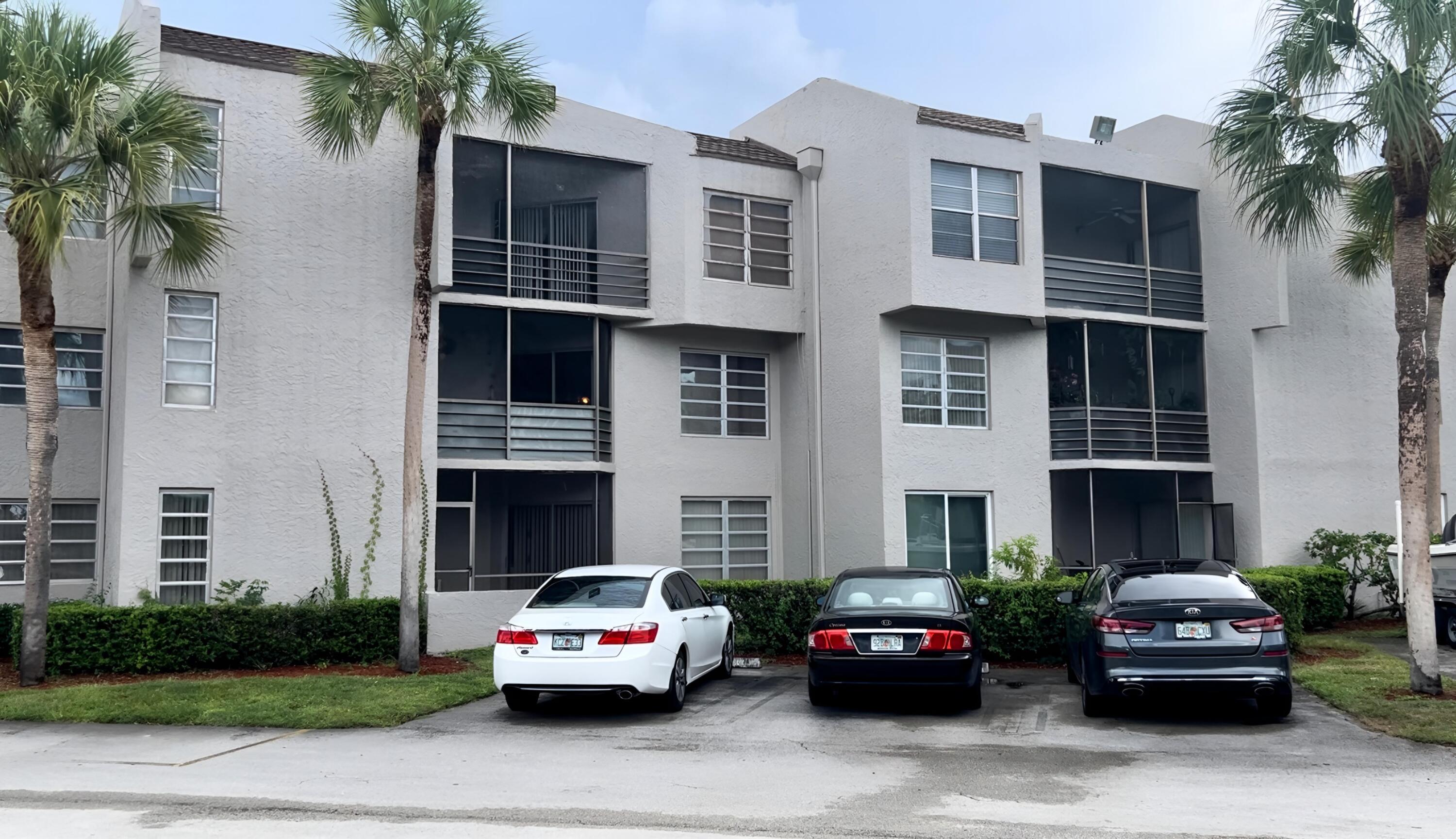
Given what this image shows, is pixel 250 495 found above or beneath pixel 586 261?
beneath

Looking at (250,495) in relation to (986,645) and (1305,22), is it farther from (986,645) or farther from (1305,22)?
(1305,22)

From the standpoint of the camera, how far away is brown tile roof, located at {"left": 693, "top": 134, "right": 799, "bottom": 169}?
65.6 feet

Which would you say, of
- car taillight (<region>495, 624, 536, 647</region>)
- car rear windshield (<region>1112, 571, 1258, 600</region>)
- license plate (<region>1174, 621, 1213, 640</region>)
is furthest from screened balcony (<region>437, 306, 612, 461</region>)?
license plate (<region>1174, 621, 1213, 640</region>)

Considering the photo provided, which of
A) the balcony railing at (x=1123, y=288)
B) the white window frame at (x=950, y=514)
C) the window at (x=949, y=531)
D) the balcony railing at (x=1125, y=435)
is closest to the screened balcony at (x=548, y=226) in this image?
the white window frame at (x=950, y=514)

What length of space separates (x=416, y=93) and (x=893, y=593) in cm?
803

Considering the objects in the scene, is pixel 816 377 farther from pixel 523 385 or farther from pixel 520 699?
pixel 520 699

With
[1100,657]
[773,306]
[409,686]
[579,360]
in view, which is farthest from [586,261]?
[1100,657]

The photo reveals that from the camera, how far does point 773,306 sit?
20.2m

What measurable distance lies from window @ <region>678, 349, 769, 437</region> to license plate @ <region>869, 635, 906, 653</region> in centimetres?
852

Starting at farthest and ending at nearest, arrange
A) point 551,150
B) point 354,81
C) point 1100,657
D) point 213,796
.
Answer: point 551,150, point 354,81, point 1100,657, point 213,796

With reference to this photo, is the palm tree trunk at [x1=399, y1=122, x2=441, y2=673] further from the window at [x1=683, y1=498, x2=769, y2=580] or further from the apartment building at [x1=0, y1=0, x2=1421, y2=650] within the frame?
the window at [x1=683, y1=498, x2=769, y2=580]

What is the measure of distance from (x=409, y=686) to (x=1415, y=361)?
1137 centimetres

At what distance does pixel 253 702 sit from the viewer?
40.8 feet

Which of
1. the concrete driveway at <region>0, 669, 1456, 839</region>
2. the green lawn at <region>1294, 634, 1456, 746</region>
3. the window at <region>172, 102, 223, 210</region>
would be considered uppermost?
the window at <region>172, 102, 223, 210</region>
